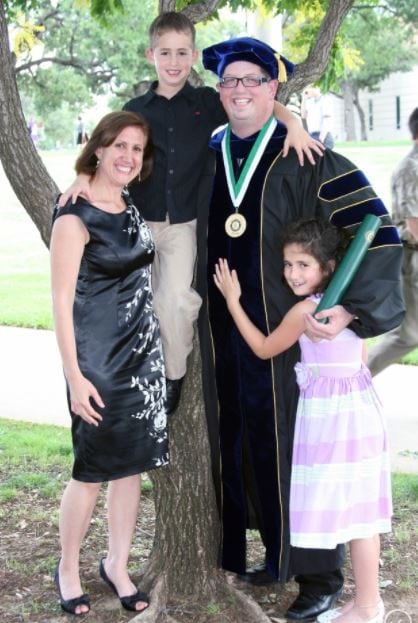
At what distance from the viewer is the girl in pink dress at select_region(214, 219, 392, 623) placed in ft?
11.1

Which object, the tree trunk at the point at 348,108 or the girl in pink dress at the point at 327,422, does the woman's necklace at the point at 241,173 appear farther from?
the tree trunk at the point at 348,108

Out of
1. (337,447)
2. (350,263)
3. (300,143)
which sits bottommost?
(337,447)

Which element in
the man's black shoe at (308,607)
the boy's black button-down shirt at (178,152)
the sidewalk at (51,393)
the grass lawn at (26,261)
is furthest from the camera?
the grass lawn at (26,261)

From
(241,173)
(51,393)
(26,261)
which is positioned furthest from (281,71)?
(26,261)

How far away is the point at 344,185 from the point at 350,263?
12.9 inches

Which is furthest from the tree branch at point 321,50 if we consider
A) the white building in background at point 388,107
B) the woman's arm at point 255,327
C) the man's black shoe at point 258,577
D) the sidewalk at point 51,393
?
the white building in background at point 388,107

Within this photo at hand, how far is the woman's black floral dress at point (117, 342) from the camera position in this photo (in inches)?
132

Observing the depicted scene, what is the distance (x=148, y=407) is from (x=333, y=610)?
1115mm

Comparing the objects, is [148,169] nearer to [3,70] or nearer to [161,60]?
[161,60]

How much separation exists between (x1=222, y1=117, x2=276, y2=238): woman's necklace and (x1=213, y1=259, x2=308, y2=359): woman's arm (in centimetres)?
14

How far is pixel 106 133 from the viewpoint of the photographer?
3.39 meters

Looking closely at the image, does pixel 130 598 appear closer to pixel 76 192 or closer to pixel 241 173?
pixel 76 192

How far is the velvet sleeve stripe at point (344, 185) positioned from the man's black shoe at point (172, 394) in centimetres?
94

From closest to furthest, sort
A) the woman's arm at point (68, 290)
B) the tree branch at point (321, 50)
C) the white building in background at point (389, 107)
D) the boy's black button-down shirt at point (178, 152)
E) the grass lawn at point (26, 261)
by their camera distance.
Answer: the woman's arm at point (68, 290)
the boy's black button-down shirt at point (178, 152)
the tree branch at point (321, 50)
the grass lawn at point (26, 261)
the white building in background at point (389, 107)
